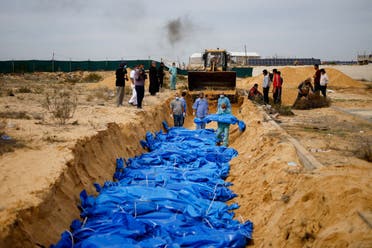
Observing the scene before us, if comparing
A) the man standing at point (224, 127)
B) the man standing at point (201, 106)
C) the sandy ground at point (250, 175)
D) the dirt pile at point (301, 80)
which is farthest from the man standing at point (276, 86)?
the dirt pile at point (301, 80)

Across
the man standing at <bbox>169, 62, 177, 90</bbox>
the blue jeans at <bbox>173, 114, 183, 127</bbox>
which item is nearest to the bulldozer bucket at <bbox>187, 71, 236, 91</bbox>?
the man standing at <bbox>169, 62, 177, 90</bbox>

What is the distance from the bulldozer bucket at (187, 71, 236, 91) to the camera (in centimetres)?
2283

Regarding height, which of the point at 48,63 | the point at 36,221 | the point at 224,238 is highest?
the point at 48,63

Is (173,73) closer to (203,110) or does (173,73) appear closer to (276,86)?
(276,86)

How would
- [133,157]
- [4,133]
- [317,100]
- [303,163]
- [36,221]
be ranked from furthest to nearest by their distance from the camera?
1. [317,100]
2. [133,157]
3. [4,133]
4. [303,163]
5. [36,221]

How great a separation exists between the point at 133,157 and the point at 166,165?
4.01 ft

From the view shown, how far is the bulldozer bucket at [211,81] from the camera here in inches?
899

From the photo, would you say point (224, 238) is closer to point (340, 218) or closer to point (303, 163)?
point (340, 218)

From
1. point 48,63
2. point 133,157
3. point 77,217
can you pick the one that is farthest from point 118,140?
point 48,63

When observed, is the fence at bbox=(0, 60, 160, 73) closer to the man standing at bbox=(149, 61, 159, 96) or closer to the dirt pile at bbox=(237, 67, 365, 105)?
the dirt pile at bbox=(237, 67, 365, 105)

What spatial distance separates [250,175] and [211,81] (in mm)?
15199

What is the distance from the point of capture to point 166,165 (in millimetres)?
10242

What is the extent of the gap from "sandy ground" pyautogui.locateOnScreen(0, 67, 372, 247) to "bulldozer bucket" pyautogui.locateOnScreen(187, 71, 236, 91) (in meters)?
9.85

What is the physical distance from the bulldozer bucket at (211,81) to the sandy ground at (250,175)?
9.85 m
